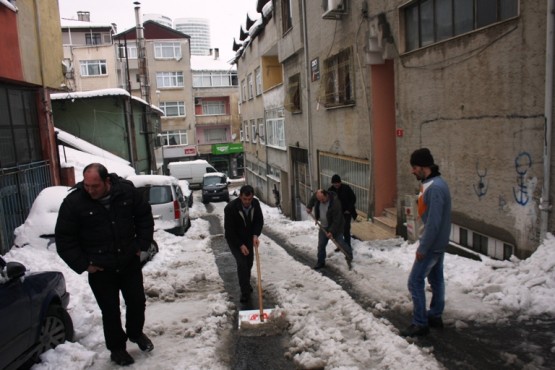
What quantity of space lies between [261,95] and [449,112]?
20431 mm

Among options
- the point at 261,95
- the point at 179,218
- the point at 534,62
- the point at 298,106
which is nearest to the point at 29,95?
the point at 179,218

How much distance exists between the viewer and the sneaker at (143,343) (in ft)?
14.6

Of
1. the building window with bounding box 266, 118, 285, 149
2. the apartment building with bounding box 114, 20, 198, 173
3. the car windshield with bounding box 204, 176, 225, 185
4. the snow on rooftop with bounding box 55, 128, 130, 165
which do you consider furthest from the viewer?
the apartment building with bounding box 114, 20, 198, 173

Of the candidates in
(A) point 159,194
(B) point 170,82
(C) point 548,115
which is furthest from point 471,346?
(B) point 170,82

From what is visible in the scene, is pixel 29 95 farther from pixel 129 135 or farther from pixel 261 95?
pixel 261 95

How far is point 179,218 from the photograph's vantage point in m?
12.9

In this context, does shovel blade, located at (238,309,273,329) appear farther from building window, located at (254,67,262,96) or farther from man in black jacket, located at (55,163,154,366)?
building window, located at (254,67,262,96)

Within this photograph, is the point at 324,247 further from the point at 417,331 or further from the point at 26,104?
the point at 26,104

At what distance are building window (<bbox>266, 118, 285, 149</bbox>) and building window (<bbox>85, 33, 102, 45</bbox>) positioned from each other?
96.2ft

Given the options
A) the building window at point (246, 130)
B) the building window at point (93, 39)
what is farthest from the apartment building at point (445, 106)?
the building window at point (93, 39)

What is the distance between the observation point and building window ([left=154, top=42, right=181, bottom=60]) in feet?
160

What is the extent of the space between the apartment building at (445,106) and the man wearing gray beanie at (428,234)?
1.95 m

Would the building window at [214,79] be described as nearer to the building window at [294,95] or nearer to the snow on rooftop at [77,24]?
the snow on rooftop at [77,24]

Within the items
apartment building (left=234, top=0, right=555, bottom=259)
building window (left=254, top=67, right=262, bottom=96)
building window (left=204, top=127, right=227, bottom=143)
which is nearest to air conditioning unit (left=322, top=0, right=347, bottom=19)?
apartment building (left=234, top=0, right=555, bottom=259)
